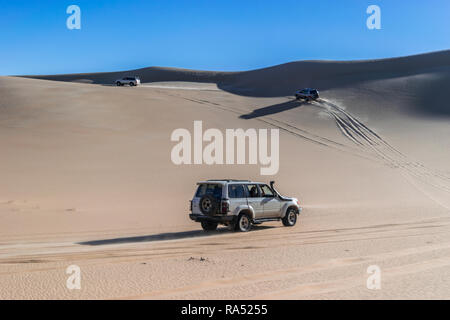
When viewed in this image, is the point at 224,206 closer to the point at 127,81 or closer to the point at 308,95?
the point at 308,95

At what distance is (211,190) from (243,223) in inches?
57.0

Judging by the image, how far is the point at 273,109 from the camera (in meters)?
48.8

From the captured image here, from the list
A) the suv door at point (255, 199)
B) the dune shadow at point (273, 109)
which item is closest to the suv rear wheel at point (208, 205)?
the suv door at point (255, 199)

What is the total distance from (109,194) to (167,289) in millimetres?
15041

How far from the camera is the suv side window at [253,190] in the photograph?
48.7 feet

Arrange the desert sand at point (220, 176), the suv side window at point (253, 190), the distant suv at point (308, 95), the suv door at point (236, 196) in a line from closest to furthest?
the desert sand at point (220, 176), the suv door at point (236, 196), the suv side window at point (253, 190), the distant suv at point (308, 95)

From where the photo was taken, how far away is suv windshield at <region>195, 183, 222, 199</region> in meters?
14.2

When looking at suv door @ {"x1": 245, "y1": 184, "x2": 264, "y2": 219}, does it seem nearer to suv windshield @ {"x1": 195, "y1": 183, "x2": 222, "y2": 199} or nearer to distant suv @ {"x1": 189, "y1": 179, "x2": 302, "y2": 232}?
distant suv @ {"x1": 189, "y1": 179, "x2": 302, "y2": 232}

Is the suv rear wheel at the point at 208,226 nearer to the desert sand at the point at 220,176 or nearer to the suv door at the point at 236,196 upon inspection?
the desert sand at the point at 220,176

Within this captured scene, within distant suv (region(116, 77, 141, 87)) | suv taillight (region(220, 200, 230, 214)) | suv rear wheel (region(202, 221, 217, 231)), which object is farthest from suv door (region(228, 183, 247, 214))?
distant suv (region(116, 77, 141, 87))

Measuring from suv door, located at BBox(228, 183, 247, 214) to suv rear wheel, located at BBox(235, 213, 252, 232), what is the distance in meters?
0.37

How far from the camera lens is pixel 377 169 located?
30.8m

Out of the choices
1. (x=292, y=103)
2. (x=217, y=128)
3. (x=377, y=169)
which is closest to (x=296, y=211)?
(x=377, y=169)

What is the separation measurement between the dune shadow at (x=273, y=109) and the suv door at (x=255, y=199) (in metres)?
28.9
